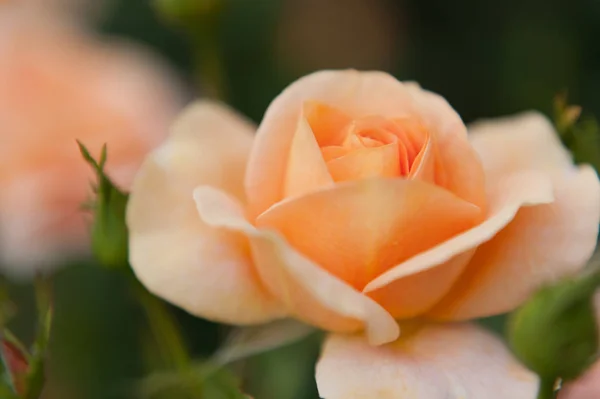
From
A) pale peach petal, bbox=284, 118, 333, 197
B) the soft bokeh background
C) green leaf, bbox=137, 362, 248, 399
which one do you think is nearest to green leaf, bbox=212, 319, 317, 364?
green leaf, bbox=137, 362, 248, 399

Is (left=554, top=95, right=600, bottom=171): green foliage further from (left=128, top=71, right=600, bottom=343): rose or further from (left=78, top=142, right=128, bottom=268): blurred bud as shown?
(left=78, top=142, right=128, bottom=268): blurred bud

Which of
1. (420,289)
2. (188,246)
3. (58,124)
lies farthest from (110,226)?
(58,124)

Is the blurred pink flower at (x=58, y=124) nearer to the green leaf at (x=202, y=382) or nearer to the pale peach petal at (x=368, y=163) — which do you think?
the green leaf at (x=202, y=382)

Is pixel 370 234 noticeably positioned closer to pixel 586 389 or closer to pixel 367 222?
pixel 367 222

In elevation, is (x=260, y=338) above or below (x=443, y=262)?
below

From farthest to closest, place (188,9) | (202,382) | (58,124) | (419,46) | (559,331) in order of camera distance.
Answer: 1. (419,46)
2. (58,124)
3. (188,9)
4. (202,382)
5. (559,331)
